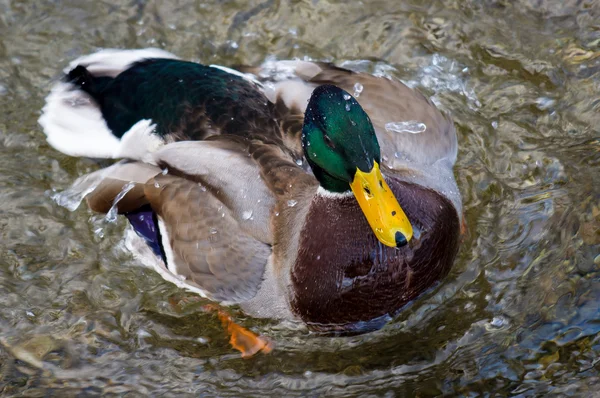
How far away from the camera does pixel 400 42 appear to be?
5777 millimetres

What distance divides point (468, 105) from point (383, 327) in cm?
187

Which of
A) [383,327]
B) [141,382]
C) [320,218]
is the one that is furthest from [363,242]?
[141,382]

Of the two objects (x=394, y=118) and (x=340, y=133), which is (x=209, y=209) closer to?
(x=340, y=133)

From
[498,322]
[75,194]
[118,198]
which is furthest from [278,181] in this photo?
[75,194]

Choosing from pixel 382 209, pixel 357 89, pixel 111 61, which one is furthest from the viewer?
pixel 111 61

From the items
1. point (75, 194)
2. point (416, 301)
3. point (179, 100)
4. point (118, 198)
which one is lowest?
point (75, 194)

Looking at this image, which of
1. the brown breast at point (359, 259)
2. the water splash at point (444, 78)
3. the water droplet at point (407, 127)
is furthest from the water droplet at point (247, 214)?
the water splash at point (444, 78)

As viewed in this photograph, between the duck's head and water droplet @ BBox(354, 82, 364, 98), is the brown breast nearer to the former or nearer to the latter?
the duck's head

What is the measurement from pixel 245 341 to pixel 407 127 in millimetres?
1435

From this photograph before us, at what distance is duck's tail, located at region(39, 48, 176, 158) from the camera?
15.0ft

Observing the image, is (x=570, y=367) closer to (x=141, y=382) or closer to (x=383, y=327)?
(x=383, y=327)

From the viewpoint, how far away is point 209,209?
398 cm

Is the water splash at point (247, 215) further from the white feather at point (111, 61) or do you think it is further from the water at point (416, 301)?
the white feather at point (111, 61)

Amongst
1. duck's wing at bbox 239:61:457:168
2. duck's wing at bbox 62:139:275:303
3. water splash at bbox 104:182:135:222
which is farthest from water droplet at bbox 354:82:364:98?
water splash at bbox 104:182:135:222
